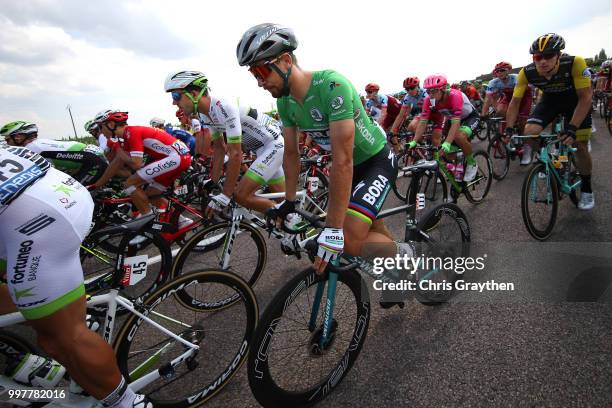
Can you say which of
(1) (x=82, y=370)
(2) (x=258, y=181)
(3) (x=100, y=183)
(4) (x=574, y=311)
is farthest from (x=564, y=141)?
(3) (x=100, y=183)

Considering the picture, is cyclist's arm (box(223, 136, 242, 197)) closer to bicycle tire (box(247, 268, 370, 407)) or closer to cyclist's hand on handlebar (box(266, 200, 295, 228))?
cyclist's hand on handlebar (box(266, 200, 295, 228))

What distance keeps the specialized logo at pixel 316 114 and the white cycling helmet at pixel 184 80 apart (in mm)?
2319

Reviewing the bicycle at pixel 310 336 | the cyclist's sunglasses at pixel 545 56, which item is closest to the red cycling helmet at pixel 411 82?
the cyclist's sunglasses at pixel 545 56

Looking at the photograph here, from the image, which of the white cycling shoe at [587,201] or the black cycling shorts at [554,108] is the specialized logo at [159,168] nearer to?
the black cycling shorts at [554,108]

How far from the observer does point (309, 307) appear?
2.08 meters

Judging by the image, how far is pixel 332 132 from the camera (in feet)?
6.62

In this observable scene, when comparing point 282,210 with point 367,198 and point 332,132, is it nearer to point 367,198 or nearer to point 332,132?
point 367,198

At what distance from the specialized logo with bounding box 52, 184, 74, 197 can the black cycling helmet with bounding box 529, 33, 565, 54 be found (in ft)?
16.5

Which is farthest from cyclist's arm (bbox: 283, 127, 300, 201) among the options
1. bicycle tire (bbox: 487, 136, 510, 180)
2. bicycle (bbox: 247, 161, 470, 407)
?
bicycle tire (bbox: 487, 136, 510, 180)

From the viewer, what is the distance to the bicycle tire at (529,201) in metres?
3.70

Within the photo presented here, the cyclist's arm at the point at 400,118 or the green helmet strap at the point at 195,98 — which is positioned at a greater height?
the green helmet strap at the point at 195,98

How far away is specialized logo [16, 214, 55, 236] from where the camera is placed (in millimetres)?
1540

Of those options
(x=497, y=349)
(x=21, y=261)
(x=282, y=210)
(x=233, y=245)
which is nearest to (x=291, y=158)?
(x=282, y=210)

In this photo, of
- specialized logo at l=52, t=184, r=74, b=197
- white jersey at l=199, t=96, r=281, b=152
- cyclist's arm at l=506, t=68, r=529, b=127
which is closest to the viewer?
specialized logo at l=52, t=184, r=74, b=197
